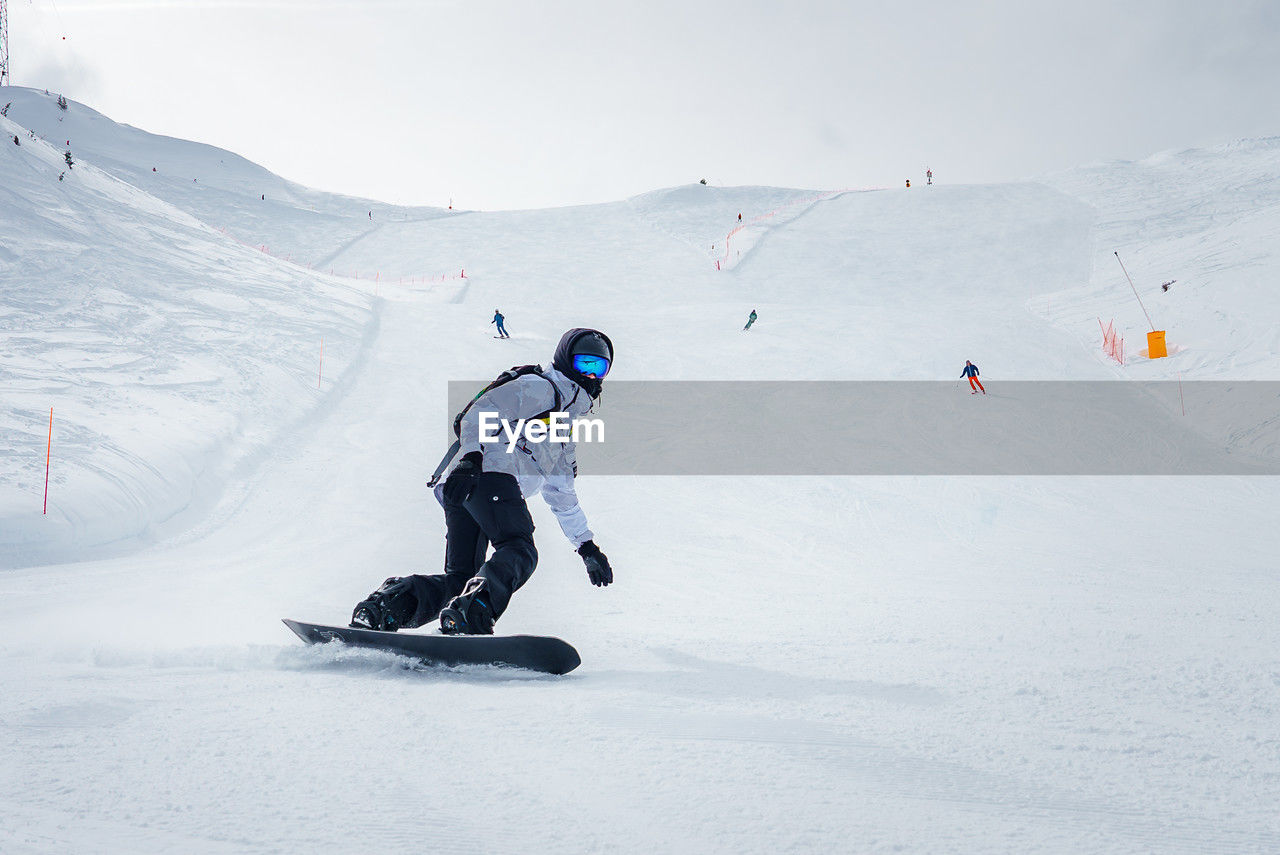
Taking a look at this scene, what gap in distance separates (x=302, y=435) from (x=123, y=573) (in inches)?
227

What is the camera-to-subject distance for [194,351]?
13.7 meters

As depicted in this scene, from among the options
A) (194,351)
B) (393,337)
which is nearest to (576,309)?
(393,337)

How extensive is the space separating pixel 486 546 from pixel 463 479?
0.59m

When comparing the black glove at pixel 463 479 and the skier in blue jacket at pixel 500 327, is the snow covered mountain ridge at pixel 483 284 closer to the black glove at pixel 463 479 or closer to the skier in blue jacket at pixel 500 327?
the skier in blue jacket at pixel 500 327

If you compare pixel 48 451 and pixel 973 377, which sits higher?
pixel 973 377

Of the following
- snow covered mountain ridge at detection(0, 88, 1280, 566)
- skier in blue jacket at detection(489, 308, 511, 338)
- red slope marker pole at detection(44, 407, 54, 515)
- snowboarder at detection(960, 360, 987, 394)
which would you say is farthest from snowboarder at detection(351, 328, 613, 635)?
skier in blue jacket at detection(489, 308, 511, 338)

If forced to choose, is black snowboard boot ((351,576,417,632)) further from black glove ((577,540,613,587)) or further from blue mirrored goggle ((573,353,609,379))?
blue mirrored goggle ((573,353,609,379))

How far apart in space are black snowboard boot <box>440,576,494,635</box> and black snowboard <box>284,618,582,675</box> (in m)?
0.09

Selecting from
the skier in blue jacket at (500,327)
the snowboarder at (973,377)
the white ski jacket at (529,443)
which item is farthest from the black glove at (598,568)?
the skier in blue jacket at (500,327)

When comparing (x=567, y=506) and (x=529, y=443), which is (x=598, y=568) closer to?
(x=567, y=506)

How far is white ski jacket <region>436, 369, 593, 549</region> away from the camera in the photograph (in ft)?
12.7

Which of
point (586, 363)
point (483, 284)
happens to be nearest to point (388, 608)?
point (586, 363)

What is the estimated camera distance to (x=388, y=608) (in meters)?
3.70

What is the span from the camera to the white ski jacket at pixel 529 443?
3857 mm
